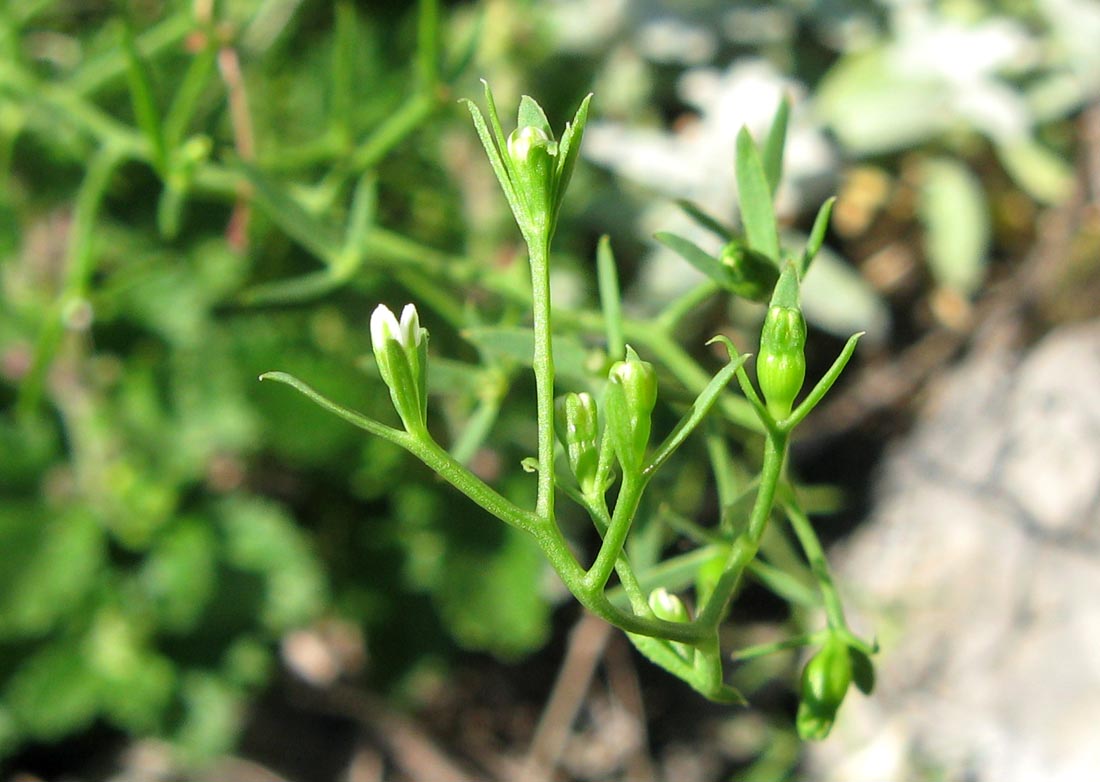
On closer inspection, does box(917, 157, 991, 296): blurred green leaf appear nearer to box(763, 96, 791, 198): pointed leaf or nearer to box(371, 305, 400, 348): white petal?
box(763, 96, 791, 198): pointed leaf

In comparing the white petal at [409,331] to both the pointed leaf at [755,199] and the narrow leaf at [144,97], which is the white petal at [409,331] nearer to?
the pointed leaf at [755,199]

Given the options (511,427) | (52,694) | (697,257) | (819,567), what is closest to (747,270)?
(697,257)

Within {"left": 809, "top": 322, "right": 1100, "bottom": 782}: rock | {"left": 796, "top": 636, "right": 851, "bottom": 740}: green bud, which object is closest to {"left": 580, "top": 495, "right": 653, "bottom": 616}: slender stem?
{"left": 796, "top": 636, "right": 851, "bottom": 740}: green bud

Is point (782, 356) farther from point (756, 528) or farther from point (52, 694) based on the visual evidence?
point (52, 694)

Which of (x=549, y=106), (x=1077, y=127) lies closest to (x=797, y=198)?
(x=549, y=106)

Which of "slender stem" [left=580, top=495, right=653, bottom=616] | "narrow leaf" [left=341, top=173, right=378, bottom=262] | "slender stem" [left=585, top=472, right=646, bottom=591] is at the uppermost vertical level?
"slender stem" [left=585, top=472, right=646, bottom=591]

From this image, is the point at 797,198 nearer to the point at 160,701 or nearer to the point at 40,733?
the point at 160,701
